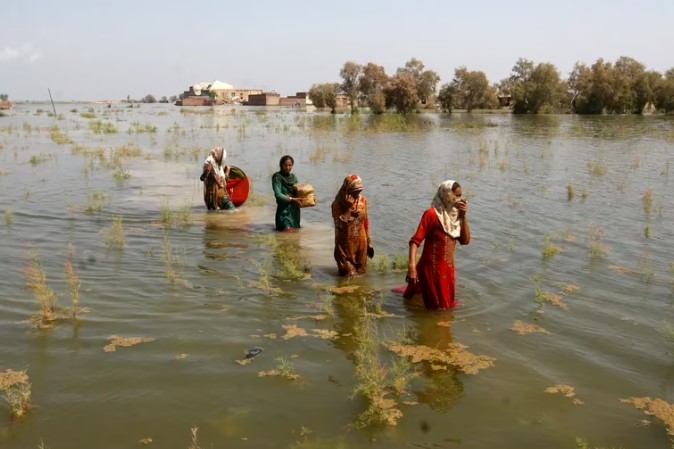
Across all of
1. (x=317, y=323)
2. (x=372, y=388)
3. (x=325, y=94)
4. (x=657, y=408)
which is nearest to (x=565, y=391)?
(x=657, y=408)

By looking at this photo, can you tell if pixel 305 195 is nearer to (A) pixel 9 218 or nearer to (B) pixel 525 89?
(A) pixel 9 218

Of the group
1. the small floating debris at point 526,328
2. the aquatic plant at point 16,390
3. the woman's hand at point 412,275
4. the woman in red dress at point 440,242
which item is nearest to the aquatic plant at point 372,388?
the woman's hand at point 412,275

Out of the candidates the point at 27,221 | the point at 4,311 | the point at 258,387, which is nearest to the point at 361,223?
the point at 258,387

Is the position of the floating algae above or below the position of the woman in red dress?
below

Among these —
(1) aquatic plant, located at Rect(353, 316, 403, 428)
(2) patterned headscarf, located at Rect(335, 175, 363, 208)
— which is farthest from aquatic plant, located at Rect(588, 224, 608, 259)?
(1) aquatic plant, located at Rect(353, 316, 403, 428)

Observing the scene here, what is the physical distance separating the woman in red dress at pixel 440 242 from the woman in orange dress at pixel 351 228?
3.94 ft

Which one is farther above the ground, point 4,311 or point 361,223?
point 361,223

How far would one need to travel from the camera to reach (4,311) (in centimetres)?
572

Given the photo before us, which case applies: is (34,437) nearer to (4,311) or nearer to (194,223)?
(4,311)

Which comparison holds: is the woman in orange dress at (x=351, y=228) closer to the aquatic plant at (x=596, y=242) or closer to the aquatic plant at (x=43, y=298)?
the aquatic plant at (x=43, y=298)

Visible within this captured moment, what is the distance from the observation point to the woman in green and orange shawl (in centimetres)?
877

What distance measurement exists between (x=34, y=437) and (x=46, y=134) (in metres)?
30.3

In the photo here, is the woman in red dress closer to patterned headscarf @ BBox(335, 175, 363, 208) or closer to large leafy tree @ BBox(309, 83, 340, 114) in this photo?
patterned headscarf @ BBox(335, 175, 363, 208)

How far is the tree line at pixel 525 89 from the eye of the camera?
58.6 meters
